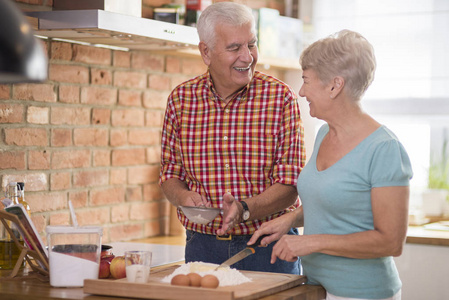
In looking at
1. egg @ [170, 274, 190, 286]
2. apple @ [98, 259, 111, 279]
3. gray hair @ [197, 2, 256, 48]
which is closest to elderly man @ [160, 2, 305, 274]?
gray hair @ [197, 2, 256, 48]

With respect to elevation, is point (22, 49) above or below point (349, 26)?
below

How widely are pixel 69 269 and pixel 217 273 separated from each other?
40 cm

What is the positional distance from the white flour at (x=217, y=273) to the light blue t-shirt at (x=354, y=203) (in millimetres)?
211

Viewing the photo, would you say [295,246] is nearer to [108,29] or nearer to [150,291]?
[150,291]

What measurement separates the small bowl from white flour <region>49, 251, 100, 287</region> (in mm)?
360

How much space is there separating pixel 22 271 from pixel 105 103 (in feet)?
3.57

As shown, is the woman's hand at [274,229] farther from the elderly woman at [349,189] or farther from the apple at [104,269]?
the apple at [104,269]

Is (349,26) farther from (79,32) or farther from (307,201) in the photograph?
(307,201)

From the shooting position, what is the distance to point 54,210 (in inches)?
116

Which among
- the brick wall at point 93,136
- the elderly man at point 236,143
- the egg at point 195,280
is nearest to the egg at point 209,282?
the egg at point 195,280

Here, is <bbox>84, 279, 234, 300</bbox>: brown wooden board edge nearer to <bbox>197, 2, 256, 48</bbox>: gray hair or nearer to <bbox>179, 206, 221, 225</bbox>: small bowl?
<bbox>179, 206, 221, 225</bbox>: small bowl

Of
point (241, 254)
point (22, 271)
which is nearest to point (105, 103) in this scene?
point (22, 271)

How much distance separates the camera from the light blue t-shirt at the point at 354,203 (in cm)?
183

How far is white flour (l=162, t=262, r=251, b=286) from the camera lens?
190 centimetres
